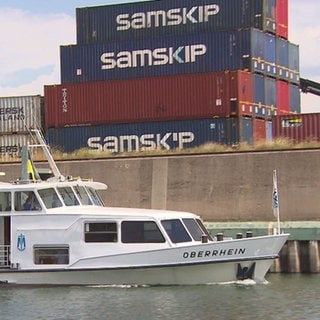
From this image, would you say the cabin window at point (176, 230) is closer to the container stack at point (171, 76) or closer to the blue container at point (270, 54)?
the container stack at point (171, 76)

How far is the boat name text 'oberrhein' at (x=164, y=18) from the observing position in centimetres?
3669

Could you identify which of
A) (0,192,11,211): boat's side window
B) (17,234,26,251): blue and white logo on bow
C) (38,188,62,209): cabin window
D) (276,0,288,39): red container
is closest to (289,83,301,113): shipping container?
(276,0,288,39): red container

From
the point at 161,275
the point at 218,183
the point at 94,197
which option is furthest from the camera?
the point at 218,183

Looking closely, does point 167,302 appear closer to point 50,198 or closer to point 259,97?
point 50,198

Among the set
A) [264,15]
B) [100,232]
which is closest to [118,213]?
[100,232]

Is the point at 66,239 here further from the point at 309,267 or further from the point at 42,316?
the point at 309,267

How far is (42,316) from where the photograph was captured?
17.1 metres

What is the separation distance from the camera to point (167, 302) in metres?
18.3

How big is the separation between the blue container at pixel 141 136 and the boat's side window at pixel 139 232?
1273cm

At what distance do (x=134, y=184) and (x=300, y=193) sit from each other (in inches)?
202

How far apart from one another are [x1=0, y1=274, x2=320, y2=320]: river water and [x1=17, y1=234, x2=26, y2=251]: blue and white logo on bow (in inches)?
34.1

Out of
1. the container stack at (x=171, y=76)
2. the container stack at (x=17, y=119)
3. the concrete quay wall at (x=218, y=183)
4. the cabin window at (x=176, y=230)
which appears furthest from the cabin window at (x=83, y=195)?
the container stack at (x=17, y=119)

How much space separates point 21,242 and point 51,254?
2.28 ft

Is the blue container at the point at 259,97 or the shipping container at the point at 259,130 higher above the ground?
the blue container at the point at 259,97
